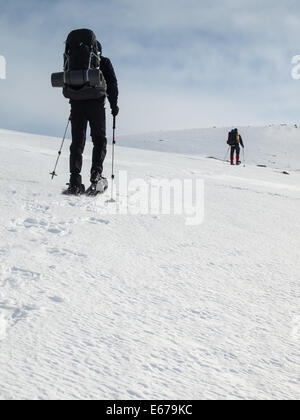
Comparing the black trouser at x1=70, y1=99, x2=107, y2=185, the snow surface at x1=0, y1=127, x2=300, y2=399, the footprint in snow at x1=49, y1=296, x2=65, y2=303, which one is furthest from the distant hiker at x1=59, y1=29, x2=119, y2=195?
the footprint in snow at x1=49, y1=296, x2=65, y2=303

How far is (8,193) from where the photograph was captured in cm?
402

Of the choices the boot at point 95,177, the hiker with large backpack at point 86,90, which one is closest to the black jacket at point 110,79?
the hiker with large backpack at point 86,90

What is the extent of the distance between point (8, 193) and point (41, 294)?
2.40 m

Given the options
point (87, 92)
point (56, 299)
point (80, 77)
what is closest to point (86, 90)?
point (87, 92)

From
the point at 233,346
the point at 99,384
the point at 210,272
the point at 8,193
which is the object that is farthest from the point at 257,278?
the point at 8,193

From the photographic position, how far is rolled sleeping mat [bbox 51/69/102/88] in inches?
165

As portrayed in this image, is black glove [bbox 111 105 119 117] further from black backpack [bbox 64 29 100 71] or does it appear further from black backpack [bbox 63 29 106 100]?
black backpack [bbox 64 29 100 71]

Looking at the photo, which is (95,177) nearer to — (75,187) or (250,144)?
(75,187)

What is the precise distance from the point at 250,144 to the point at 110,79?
34.4 m

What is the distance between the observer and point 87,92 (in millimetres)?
4348

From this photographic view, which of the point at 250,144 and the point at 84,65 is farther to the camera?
the point at 250,144

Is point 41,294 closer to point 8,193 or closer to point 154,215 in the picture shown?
point 154,215

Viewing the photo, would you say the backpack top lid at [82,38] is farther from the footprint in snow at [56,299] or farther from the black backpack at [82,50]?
the footprint in snow at [56,299]
